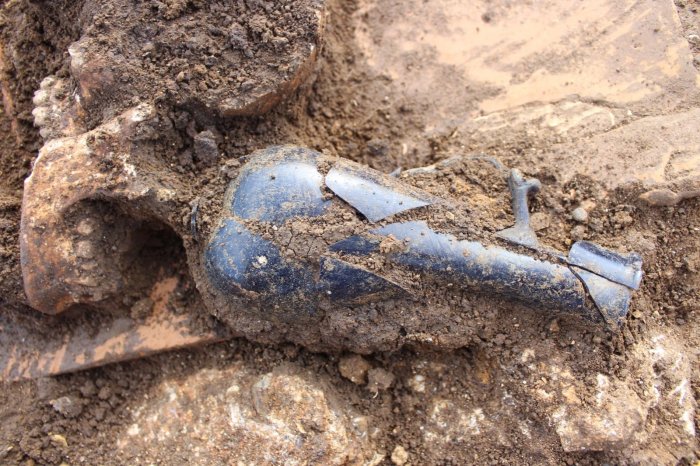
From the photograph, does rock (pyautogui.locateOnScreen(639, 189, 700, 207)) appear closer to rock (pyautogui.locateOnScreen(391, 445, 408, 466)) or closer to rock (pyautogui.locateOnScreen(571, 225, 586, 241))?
rock (pyautogui.locateOnScreen(571, 225, 586, 241))

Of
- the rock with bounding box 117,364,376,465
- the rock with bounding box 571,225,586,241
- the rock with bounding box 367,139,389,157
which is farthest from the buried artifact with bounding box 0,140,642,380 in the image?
the rock with bounding box 367,139,389,157

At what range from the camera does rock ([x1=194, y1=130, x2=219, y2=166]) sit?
2199 mm

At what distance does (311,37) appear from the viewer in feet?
7.23

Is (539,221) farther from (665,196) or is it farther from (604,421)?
(604,421)

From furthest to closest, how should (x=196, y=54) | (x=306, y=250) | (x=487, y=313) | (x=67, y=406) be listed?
(x=67, y=406) < (x=196, y=54) < (x=487, y=313) < (x=306, y=250)

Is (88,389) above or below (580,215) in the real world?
below

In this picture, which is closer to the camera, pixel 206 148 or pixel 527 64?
pixel 206 148

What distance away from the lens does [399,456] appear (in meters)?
2.25

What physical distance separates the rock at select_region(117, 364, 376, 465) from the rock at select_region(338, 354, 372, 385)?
0.34ft

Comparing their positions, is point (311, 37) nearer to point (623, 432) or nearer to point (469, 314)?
point (469, 314)

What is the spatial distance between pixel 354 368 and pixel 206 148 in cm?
113

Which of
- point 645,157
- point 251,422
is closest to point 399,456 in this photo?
point 251,422

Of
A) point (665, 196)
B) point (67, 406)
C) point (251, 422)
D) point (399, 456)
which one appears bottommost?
point (67, 406)

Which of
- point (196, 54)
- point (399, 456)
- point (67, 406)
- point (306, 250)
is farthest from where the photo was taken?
point (67, 406)
